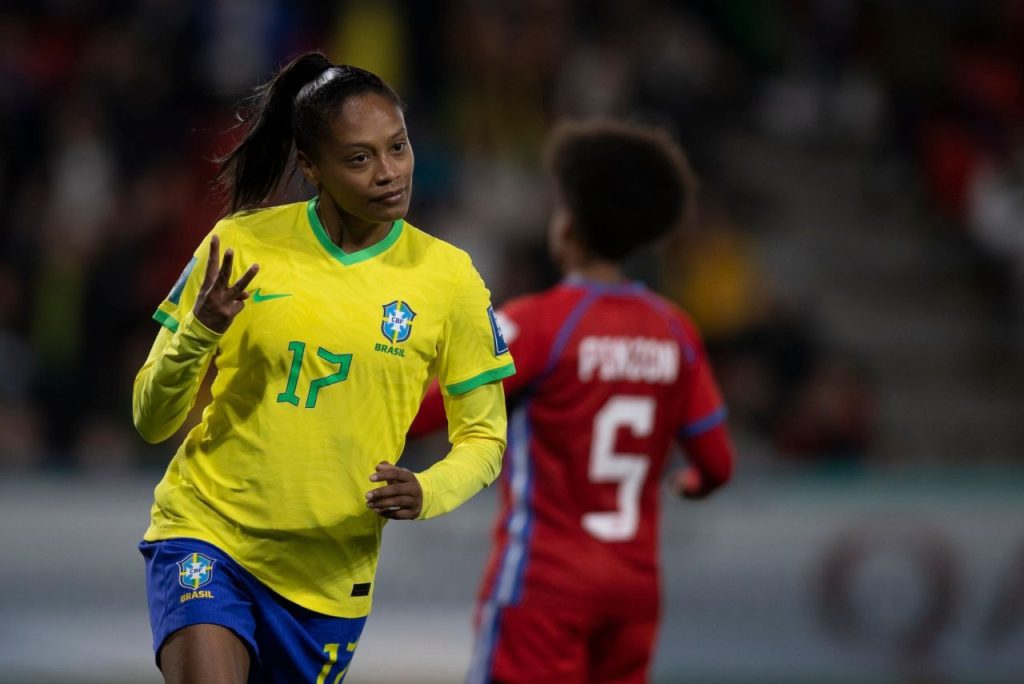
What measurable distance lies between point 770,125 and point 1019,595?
556 cm

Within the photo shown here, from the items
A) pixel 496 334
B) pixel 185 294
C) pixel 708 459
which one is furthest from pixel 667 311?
pixel 185 294

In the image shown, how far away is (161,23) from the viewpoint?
11445 mm

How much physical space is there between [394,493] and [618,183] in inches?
82.8

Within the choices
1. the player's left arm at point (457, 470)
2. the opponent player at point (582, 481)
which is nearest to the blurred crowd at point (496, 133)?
the opponent player at point (582, 481)

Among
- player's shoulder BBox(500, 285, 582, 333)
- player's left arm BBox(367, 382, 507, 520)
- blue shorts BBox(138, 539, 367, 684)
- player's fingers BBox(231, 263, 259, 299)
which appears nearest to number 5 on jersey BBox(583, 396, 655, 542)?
player's shoulder BBox(500, 285, 582, 333)

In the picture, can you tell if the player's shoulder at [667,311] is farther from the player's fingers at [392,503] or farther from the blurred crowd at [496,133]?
the blurred crowd at [496,133]

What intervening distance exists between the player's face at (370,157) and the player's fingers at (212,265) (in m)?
0.36

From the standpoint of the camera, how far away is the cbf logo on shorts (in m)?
3.73

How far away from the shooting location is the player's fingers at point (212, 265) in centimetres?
351

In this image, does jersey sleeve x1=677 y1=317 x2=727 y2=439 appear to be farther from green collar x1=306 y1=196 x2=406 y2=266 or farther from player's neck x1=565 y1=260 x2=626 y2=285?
green collar x1=306 y1=196 x2=406 y2=266

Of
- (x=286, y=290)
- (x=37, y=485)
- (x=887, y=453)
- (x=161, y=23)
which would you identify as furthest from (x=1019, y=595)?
(x=161, y=23)

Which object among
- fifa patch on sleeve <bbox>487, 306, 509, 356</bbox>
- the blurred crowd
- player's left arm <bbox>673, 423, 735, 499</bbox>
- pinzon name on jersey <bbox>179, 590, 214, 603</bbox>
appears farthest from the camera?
the blurred crowd

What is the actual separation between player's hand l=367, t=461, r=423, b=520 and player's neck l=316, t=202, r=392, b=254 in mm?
612

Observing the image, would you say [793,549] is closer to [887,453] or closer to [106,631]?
[887,453]
